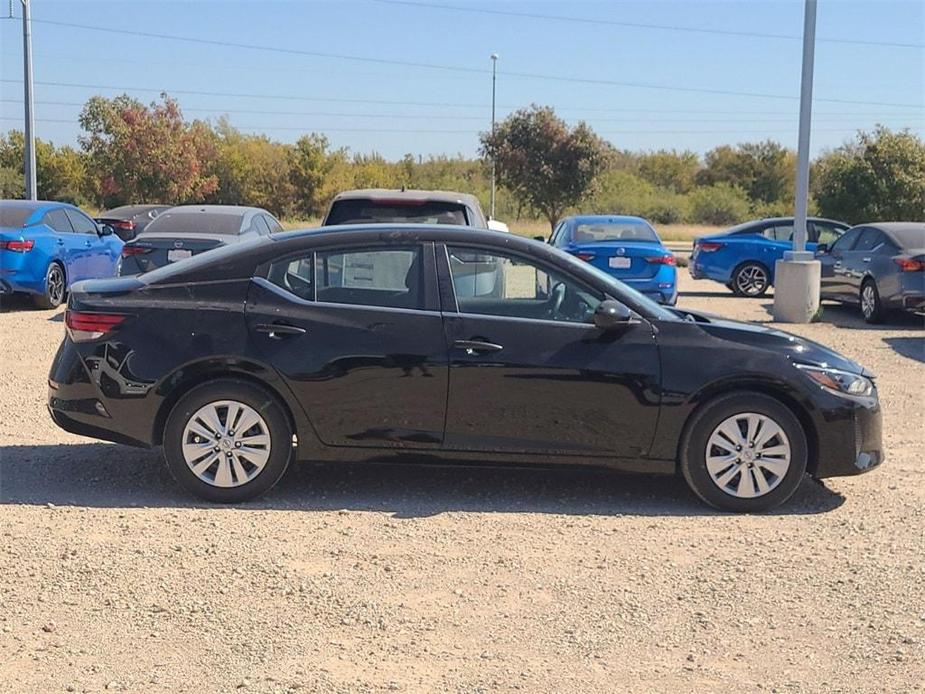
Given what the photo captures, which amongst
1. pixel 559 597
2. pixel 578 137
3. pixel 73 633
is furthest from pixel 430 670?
pixel 578 137

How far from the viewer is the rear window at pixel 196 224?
14.9m

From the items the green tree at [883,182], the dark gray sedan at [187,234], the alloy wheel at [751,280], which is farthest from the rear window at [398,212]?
the green tree at [883,182]

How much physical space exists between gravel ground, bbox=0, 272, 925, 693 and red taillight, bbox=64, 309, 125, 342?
2.98 ft

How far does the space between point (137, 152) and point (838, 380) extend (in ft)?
134

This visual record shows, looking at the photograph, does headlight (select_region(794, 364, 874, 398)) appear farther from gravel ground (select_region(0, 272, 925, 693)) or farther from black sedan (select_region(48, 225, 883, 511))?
gravel ground (select_region(0, 272, 925, 693))

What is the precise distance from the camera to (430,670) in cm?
436

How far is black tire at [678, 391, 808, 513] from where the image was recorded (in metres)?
6.51

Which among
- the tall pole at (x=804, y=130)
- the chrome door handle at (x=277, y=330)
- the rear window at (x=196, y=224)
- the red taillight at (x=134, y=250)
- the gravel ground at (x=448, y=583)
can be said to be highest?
the tall pole at (x=804, y=130)

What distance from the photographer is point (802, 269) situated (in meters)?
16.4

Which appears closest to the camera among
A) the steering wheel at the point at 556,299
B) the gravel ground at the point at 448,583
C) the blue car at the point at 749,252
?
the gravel ground at the point at 448,583

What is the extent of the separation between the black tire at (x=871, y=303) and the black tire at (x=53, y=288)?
11.2 m

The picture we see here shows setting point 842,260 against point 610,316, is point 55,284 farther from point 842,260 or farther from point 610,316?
point 610,316

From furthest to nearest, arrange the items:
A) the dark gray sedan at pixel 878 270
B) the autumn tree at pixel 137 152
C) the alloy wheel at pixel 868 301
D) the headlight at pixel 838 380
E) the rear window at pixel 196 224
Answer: the autumn tree at pixel 137 152 → the alloy wheel at pixel 868 301 → the dark gray sedan at pixel 878 270 → the rear window at pixel 196 224 → the headlight at pixel 838 380

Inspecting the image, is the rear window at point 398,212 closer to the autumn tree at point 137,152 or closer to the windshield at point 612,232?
the windshield at point 612,232
